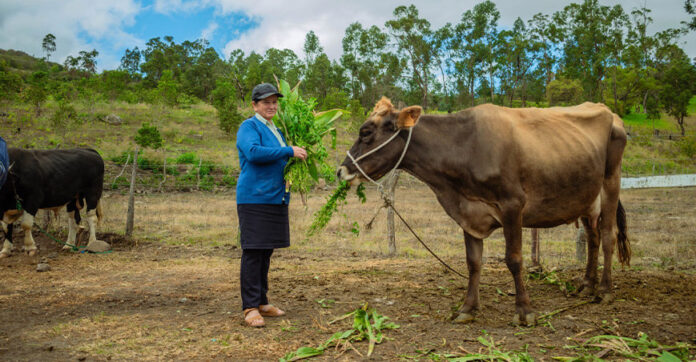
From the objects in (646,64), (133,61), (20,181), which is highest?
(133,61)

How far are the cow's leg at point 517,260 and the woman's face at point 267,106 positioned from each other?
262cm

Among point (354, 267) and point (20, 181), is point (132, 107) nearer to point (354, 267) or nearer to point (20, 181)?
point (20, 181)

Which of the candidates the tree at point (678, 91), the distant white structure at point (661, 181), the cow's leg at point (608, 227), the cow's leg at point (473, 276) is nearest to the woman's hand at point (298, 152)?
the cow's leg at point (473, 276)

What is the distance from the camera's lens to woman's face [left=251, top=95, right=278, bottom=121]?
15.1 feet

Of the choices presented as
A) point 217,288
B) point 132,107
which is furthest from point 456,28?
point 217,288

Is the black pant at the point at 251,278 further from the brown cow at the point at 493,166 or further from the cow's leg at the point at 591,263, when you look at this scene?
the cow's leg at the point at 591,263

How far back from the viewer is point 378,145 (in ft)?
15.6

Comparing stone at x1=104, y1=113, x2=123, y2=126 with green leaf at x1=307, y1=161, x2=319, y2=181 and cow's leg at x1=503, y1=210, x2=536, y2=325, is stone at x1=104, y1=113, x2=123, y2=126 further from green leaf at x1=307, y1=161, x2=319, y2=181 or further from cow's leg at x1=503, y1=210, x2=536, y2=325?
cow's leg at x1=503, y1=210, x2=536, y2=325

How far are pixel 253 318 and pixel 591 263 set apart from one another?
4.26m

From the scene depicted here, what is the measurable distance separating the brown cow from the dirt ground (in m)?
0.63

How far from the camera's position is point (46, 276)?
23.4 feet

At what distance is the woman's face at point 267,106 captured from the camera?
182 inches

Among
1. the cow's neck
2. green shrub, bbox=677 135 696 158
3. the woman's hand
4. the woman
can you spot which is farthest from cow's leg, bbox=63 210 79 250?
green shrub, bbox=677 135 696 158

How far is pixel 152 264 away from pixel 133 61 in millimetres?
88769
